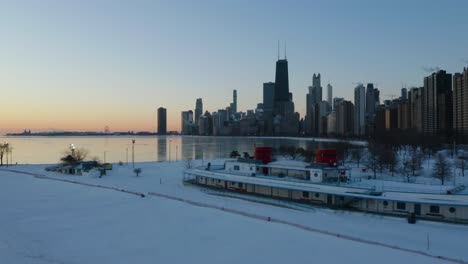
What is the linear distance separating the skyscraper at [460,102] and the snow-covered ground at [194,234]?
121 m

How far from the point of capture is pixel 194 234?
21.2m

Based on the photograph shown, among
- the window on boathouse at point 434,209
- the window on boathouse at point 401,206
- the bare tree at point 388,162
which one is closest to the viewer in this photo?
the window on boathouse at point 434,209

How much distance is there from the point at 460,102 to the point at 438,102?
17.9 m

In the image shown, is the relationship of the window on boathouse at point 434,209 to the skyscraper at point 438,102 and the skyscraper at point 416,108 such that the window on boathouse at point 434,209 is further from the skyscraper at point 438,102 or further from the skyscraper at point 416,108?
the skyscraper at point 416,108

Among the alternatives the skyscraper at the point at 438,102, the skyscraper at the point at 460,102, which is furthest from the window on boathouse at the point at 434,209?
the skyscraper at the point at 438,102

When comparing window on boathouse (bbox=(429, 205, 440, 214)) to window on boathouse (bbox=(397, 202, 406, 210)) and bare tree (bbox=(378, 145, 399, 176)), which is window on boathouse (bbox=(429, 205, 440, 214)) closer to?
window on boathouse (bbox=(397, 202, 406, 210))

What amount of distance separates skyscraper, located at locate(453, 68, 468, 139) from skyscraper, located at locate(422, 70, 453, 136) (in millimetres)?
7986

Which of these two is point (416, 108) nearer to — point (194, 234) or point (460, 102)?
point (460, 102)

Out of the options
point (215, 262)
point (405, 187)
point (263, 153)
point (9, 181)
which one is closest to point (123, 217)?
point (215, 262)

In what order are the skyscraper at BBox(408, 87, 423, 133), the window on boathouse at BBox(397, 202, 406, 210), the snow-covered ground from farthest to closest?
1. the skyscraper at BBox(408, 87, 423, 133)
2. the window on boathouse at BBox(397, 202, 406, 210)
3. the snow-covered ground

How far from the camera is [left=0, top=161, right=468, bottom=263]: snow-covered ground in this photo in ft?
57.3

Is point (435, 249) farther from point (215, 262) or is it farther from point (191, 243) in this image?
point (191, 243)

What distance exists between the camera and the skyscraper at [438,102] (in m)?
154

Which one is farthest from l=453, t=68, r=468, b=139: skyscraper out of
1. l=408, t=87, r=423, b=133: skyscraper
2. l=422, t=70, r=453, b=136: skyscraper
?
l=408, t=87, r=423, b=133: skyscraper
